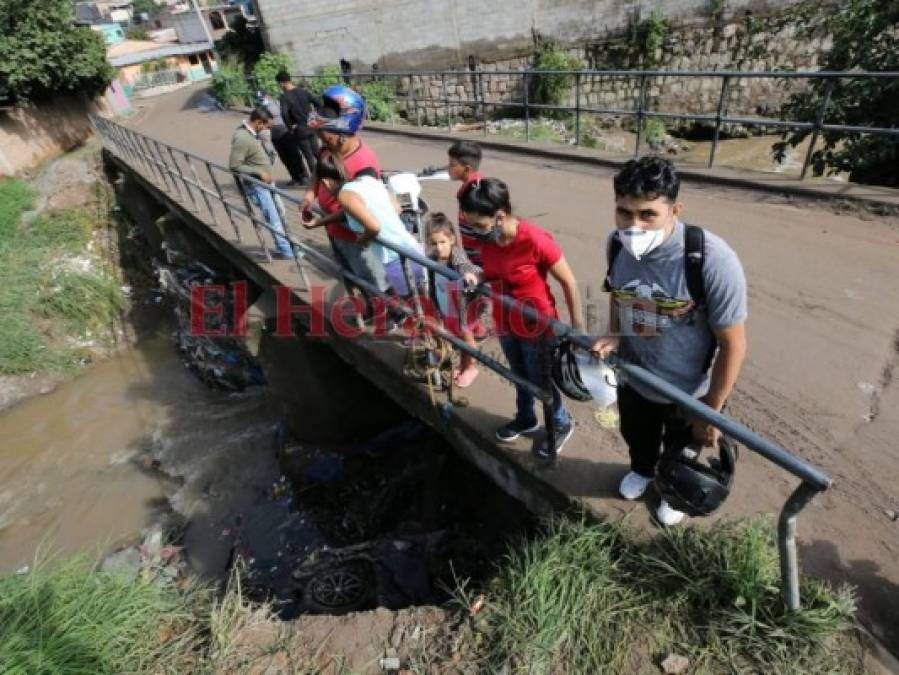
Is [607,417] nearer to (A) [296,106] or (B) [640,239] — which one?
(B) [640,239]

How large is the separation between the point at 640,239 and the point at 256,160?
484 cm

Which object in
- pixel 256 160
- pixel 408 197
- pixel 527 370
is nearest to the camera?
pixel 527 370

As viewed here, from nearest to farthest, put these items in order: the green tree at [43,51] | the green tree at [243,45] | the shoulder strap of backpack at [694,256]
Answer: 1. the shoulder strap of backpack at [694,256]
2. the green tree at [43,51]
3. the green tree at [243,45]

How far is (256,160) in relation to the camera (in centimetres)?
529

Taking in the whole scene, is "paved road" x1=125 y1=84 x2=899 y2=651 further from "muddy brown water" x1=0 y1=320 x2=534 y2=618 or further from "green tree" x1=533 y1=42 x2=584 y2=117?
"green tree" x1=533 y1=42 x2=584 y2=117

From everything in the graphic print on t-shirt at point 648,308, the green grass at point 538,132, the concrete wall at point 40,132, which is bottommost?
the green grass at point 538,132

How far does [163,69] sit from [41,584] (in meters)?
43.5

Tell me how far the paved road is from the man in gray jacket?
2823mm

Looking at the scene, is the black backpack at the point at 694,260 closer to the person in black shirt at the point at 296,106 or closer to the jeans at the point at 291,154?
the person in black shirt at the point at 296,106

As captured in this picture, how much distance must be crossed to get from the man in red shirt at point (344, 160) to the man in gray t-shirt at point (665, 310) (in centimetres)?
171

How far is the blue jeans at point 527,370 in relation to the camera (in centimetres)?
230

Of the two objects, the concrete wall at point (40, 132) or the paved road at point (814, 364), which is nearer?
the paved road at point (814, 364)

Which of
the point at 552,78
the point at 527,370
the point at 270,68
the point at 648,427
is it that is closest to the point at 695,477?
the point at 648,427

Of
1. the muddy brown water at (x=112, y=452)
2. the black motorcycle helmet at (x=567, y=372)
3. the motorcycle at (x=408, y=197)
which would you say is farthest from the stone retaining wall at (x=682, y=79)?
the black motorcycle helmet at (x=567, y=372)
